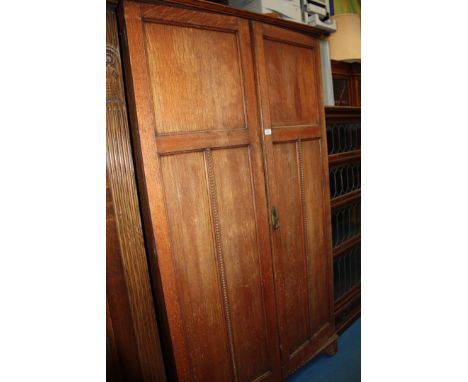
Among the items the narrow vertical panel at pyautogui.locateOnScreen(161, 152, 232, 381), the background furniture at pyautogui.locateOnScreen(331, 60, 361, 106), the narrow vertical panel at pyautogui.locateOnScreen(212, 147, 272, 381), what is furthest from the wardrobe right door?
the background furniture at pyautogui.locateOnScreen(331, 60, 361, 106)

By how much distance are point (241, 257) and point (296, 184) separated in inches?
19.7

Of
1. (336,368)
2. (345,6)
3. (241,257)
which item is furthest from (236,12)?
(336,368)

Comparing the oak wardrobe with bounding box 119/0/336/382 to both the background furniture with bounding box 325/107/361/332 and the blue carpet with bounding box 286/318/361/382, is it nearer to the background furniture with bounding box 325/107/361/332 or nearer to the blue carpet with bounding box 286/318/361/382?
the blue carpet with bounding box 286/318/361/382

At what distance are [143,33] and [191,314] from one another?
109cm

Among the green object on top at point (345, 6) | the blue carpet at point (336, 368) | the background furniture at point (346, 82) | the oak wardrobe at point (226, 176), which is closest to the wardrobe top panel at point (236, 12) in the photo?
the oak wardrobe at point (226, 176)

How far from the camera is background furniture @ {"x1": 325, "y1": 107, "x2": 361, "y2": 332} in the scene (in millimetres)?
2006

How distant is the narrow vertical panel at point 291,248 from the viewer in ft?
4.71

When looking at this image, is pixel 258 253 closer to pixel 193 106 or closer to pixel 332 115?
pixel 193 106

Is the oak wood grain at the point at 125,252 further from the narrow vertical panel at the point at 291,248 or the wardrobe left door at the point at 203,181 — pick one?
the narrow vertical panel at the point at 291,248

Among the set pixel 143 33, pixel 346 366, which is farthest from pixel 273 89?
pixel 346 366

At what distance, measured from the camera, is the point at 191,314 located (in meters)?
1.17

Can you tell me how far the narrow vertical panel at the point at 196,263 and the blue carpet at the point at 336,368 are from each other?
2.65 feet

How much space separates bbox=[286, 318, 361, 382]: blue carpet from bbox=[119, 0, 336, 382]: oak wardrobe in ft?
0.85

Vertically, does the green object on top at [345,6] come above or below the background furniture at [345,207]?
above
